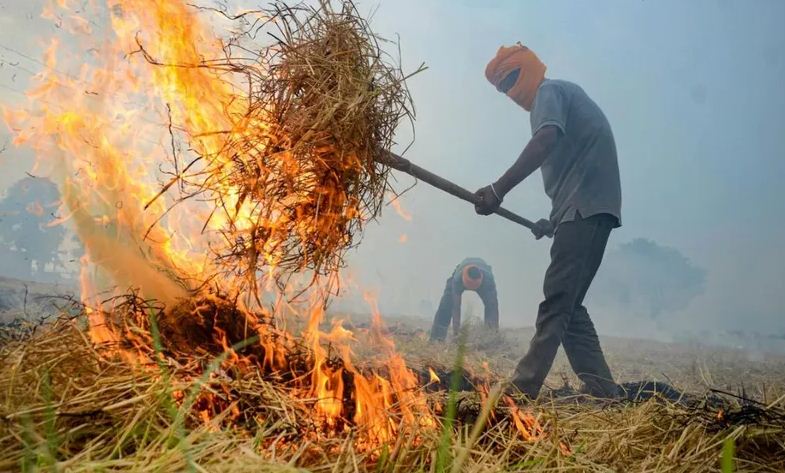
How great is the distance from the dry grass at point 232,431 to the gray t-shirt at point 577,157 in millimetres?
2144

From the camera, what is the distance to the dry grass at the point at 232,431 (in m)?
1.32

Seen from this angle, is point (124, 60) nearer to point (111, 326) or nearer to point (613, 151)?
point (111, 326)

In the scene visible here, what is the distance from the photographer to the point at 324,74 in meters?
2.49

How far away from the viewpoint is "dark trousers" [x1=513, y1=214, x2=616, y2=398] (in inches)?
143

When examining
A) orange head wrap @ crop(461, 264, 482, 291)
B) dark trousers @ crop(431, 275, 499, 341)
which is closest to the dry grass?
dark trousers @ crop(431, 275, 499, 341)

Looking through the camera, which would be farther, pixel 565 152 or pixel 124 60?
pixel 565 152

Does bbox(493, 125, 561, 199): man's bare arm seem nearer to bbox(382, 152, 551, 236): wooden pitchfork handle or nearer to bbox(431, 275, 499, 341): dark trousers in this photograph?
bbox(382, 152, 551, 236): wooden pitchfork handle

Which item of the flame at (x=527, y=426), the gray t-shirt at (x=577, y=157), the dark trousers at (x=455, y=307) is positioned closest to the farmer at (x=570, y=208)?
the gray t-shirt at (x=577, y=157)

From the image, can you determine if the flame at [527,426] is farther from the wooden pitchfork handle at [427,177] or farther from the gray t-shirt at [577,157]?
the gray t-shirt at [577,157]

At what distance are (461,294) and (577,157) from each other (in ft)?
22.9

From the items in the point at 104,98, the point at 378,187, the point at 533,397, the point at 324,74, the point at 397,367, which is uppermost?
the point at 324,74

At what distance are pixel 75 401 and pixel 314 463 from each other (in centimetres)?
80

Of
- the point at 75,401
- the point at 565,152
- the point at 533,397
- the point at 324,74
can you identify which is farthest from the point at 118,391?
the point at 565,152

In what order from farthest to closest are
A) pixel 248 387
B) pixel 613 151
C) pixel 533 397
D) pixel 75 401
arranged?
pixel 613 151 → pixel 533 397 → pixel 248 387 → pixel 75 401
